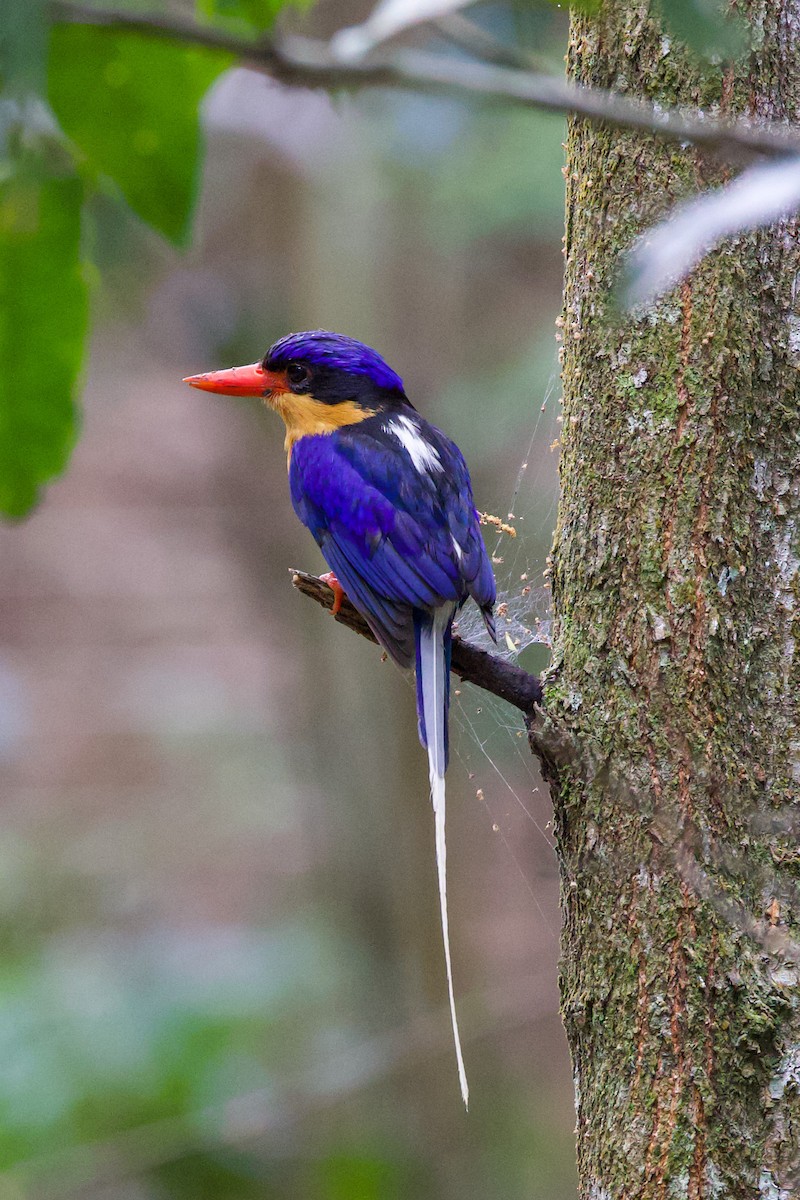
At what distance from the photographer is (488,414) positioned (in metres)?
5.00

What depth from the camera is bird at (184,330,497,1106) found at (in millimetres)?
2541

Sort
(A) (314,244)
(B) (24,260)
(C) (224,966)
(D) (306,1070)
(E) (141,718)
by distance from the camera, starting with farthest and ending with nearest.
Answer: (E) (141,718)
(A) (314,244)
(D) (306,1070)
(C) (224,966)
(B) (24,260)

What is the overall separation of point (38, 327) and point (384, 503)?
6.47ft

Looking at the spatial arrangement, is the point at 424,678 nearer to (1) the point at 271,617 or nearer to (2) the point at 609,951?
(2) the point at 609,951

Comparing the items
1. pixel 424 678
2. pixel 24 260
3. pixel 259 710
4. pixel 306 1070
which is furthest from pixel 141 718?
pixel 24 260

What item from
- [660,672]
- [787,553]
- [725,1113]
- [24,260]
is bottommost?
[725,1113]

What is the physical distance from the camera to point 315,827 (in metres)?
7.02

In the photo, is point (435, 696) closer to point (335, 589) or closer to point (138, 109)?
point (335, 589)

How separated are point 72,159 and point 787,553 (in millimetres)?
1256

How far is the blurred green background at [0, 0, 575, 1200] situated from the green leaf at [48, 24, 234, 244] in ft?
5.07

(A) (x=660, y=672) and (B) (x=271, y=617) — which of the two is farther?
(B) (x=271, y=617)

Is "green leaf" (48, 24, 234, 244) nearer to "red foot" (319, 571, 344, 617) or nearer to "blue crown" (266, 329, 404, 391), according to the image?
"red foot" (319, 571, 344, 617)

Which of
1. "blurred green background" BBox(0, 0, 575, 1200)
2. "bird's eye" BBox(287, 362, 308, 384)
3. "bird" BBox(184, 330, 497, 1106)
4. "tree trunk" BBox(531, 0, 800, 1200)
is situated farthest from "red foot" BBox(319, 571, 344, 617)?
"tree trunk" BBox(531, 0, 800, 1200)

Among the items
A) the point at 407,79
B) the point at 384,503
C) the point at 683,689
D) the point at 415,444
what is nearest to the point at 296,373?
the point at 415,444
